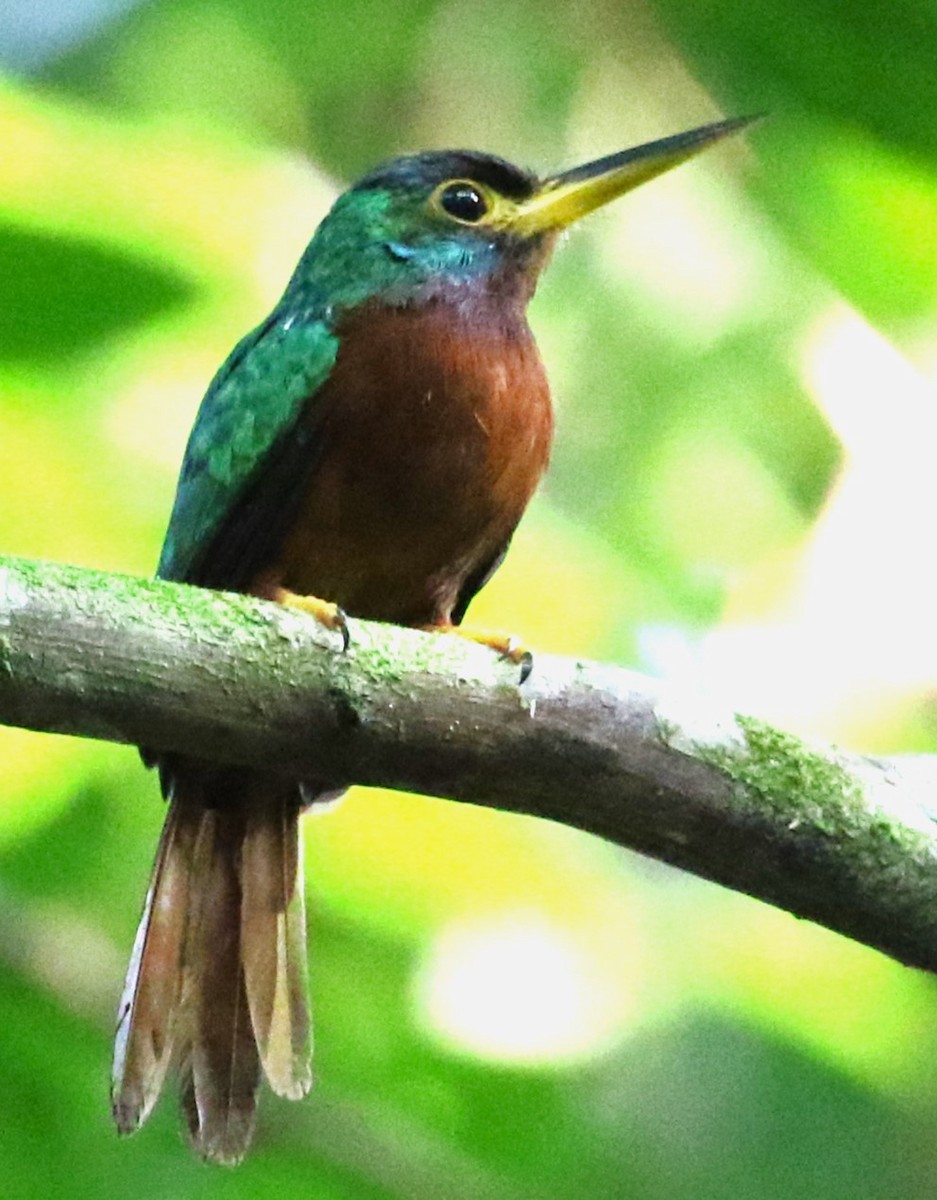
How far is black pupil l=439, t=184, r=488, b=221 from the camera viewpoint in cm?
284

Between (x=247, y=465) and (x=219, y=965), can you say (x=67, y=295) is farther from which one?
(x=219, y=965)

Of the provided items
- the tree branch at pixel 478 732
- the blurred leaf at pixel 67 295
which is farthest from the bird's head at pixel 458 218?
the tree branch at pixel 478 732

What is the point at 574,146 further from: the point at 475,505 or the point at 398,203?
the point at 475,505

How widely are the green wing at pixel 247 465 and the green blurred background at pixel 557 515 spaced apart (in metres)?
0.09

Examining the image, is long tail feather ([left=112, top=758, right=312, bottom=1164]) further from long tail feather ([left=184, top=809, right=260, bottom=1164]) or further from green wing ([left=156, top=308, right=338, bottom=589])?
green wing ([left=156, top=308, right=338, bottom=589])

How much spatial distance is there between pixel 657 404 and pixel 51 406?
133 centimetres

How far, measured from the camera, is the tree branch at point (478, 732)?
158cm

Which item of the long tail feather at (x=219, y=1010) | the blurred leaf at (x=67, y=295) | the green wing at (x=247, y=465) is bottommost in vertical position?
the long tail feather at (x=219, y=1010)

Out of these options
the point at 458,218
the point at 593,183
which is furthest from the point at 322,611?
the point at 593,183

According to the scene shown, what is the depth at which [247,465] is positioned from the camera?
8.20 feet

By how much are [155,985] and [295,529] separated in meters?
0.63

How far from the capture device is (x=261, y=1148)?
2.39 m

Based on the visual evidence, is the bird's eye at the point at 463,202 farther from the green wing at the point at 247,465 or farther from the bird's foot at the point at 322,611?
the bird's foot at the point at 322,611

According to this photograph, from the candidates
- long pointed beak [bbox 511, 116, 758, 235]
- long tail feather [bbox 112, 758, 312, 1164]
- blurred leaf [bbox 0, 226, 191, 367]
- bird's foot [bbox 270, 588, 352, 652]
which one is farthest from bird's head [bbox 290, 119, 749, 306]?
long tail feather [bbox 112, 758, 312, 1164]
